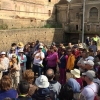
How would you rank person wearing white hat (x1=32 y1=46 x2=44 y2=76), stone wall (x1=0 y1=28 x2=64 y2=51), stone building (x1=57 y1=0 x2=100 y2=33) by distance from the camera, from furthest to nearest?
stone building (x1=57 y1=0 x2=100 y2=33), stone wall (x1=0 y1=28 x2=64 y2=51), person wearing white hat (x1=32 y1=46 x2=44 y2=76)

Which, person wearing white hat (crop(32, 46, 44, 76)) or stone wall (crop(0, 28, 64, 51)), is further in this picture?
stone wall (crop(0, 28, 64, 51))

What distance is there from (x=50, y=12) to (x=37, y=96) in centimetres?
3032

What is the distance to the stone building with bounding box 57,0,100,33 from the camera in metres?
31.1

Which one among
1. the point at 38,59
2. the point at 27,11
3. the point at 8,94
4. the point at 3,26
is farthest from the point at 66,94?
the point at 27,11

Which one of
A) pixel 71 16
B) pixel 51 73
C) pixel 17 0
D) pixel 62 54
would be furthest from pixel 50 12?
pixel 51 73

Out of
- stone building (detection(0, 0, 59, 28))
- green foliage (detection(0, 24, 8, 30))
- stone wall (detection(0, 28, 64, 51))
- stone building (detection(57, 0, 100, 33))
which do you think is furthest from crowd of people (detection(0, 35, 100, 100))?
stone building (detection(57, 0, 100, 33))

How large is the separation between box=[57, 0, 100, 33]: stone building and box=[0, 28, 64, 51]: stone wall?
292 cm

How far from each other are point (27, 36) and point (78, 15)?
37.9 ft

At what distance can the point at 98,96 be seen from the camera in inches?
165

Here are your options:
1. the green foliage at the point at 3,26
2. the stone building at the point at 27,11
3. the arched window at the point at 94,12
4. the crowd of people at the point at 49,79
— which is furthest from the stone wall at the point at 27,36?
the crowd of people at the point at 49,79

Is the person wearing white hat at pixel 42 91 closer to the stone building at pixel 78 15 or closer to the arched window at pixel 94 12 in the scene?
the stone building at pixel 78 15

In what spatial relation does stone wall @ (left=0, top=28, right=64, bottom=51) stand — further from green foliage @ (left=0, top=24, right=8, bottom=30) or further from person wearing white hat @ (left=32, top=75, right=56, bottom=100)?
person wearing white hat @ (left=32, top=75, right=56, bottom=100)

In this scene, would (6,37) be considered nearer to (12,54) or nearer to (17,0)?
(17,0)

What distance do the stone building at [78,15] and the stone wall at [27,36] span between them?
2.92 m
